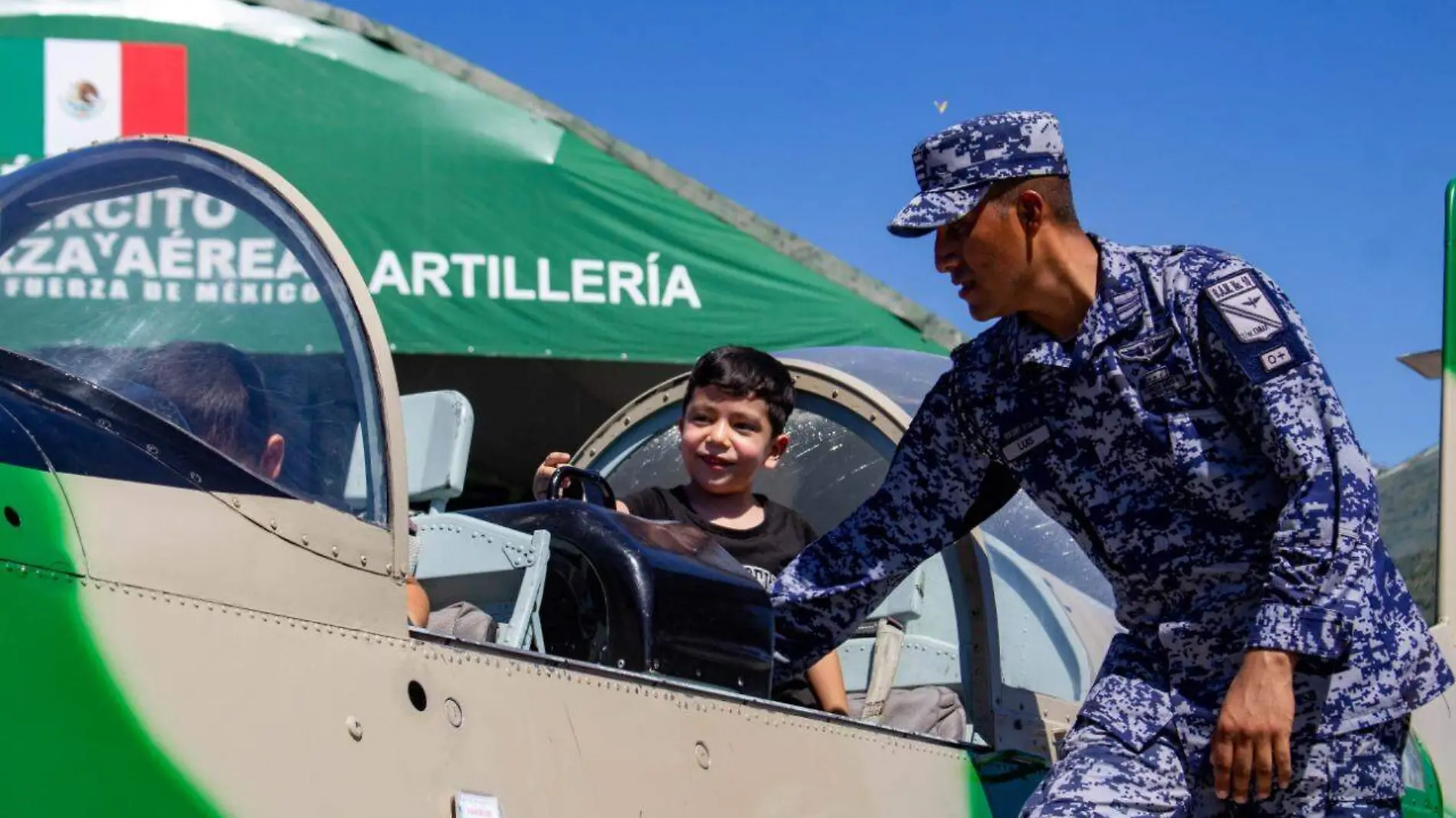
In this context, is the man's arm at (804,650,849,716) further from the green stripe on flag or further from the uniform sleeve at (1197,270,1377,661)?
the green stripe on flag

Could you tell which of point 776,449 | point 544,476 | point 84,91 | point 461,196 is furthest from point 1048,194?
point 84,91

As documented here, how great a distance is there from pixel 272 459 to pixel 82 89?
8.37 m

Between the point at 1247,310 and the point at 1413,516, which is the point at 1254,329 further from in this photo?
the point at 1413,516

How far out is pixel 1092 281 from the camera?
9.84 ft

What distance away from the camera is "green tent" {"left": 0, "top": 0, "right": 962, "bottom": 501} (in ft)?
32.7

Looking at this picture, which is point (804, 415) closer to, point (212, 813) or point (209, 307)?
point (209, 307)

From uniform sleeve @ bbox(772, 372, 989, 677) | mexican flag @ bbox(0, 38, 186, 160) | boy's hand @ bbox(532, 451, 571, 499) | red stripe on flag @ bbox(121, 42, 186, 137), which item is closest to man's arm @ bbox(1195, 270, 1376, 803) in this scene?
uniform sleeve @ bbox(772, 372, 989, 677)

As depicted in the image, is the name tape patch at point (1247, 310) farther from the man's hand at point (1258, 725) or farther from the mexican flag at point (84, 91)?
the mexican flag at point (84, 91)

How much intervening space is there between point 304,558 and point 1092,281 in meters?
1.47

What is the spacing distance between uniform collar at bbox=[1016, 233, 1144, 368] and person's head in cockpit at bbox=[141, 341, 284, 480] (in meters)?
1.35

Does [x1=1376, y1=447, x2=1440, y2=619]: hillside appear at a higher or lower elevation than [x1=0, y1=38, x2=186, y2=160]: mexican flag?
lower

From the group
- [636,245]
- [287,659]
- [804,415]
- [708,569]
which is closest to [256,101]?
[636,245]

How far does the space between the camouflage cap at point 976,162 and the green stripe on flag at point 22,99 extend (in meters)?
7.88

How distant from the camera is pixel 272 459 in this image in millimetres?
2383
